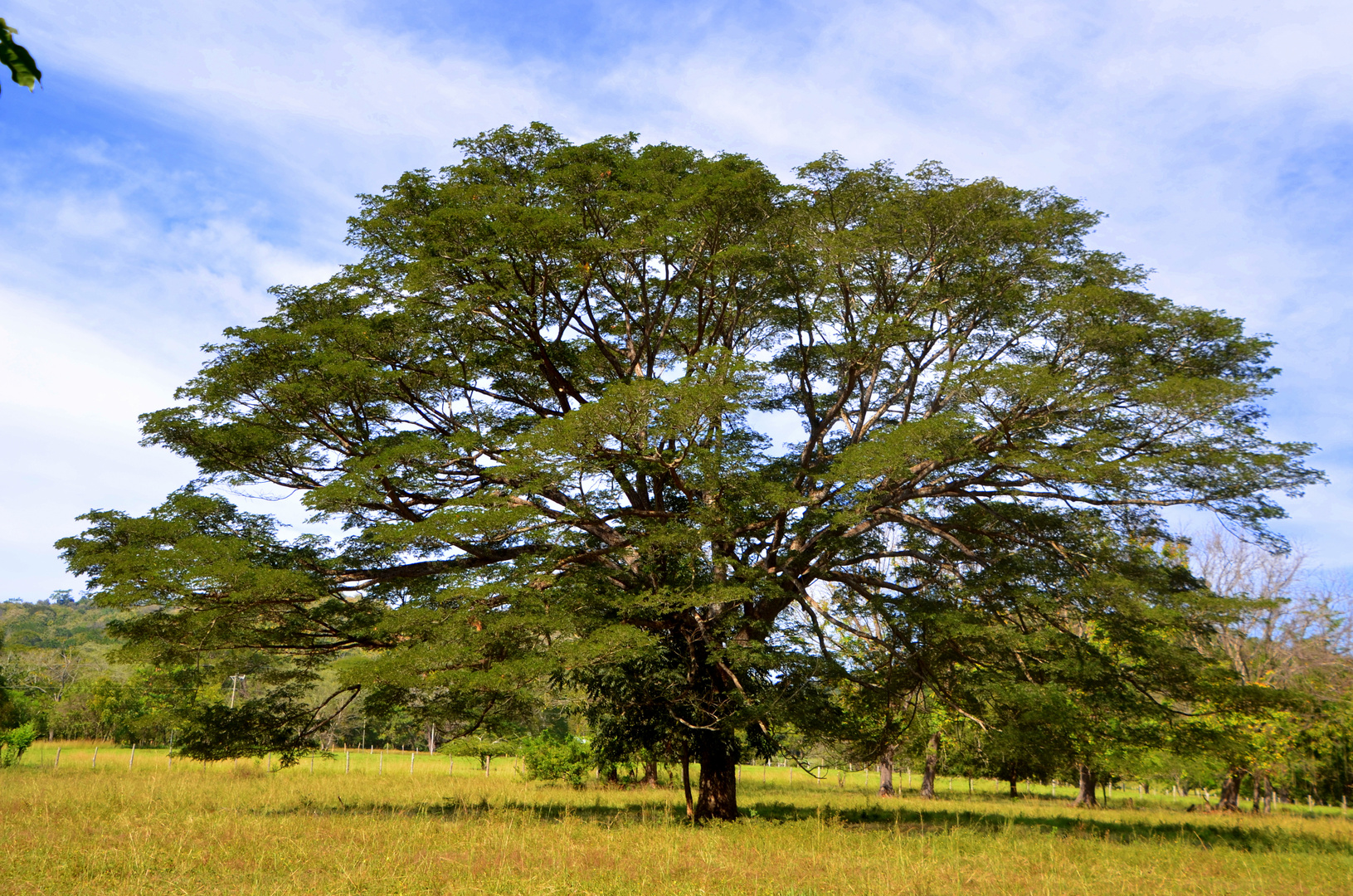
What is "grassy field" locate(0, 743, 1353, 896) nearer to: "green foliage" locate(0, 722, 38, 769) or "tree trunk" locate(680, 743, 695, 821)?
"tree trunk" locate(680, 743, 695, 821)

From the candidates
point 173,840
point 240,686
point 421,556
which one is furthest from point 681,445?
point 240,686

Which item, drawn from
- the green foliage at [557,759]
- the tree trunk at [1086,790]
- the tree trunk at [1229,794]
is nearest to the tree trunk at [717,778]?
the green foliage at [557,759]

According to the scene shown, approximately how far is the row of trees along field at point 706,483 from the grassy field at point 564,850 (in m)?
1.65

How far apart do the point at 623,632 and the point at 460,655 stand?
247 cm

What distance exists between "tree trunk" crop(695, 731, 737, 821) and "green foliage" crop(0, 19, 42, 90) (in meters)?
14.4

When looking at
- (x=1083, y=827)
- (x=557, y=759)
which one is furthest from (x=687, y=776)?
(x=557, y=759)

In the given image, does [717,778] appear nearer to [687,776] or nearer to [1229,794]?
[687,776]

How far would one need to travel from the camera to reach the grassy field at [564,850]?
809cm

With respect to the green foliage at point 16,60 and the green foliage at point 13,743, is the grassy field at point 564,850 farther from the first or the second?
the green foliage at point 13,743

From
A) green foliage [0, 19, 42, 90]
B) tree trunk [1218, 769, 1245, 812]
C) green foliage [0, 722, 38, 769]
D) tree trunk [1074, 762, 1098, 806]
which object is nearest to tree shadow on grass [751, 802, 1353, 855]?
tree trunk [1074, 762, 1098, 806]

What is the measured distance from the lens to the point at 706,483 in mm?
13125

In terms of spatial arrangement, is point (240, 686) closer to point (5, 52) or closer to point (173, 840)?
point (173, 840)

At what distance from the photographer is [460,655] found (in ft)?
39.3

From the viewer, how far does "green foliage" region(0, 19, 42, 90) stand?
2.29 m
